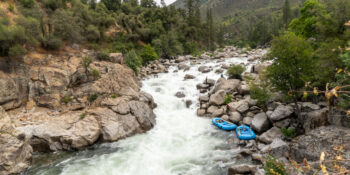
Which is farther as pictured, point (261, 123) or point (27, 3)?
point (27, 3)

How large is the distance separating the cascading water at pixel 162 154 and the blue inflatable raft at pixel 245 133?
2.26ft

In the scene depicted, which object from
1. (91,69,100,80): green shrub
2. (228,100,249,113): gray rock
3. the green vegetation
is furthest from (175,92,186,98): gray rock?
the green vegetation

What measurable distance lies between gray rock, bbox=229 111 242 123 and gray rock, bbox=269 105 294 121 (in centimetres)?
294

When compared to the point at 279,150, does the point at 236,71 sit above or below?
above

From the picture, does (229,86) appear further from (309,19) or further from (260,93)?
(309,19)

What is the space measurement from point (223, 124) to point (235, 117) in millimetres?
1583

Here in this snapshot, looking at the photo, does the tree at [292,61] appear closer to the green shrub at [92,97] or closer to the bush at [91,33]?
the green shrub at [92,97]

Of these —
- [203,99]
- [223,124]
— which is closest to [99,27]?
[203,99]

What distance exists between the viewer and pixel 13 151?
11.2 metres

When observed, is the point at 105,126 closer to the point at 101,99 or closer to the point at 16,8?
the point at 101,99

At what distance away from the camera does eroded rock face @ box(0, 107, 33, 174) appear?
10.8 m

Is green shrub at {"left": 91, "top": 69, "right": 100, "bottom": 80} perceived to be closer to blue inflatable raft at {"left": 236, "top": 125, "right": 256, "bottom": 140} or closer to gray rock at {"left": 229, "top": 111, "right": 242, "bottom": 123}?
gray rock at {"left": 229, "top": 111, "right": 242, "bottom": 123}

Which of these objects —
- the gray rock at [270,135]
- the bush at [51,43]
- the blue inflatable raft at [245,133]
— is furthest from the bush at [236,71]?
the bush at [51,43]

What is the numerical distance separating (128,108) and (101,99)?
9.91 ft
